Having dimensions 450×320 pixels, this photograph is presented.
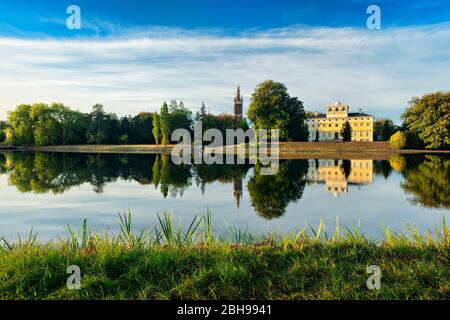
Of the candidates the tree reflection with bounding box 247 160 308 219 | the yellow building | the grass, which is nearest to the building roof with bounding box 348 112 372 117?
the yellow building

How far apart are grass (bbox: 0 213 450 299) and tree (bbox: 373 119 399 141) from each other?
76.2 meters

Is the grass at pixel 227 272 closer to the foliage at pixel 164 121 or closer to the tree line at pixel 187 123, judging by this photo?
the tree line at pixel 187 123

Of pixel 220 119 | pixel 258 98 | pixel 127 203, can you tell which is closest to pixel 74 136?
pixel 220 119

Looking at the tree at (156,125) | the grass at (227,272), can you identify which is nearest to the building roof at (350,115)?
the tree at (156,125)

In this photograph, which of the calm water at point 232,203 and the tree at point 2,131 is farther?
the tree at point 2,131

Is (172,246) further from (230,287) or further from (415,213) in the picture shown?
(415,213)

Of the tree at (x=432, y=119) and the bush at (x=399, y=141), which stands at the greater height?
the tree at (x=432, y=119)

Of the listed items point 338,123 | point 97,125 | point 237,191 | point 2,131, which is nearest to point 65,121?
point 97,125

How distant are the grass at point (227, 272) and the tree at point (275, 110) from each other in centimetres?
4638

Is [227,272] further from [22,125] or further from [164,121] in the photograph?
[22,125]

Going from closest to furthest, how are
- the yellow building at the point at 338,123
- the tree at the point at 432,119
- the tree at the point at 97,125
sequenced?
the tree at the point at 432,119 → the tree at the point at 97,125 → the yellow building at the point at 338,123

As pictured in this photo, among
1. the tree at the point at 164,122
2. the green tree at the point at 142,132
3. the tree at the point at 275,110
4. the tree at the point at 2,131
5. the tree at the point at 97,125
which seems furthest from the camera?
the tree at the point at 2,131

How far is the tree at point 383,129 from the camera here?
7675 cm

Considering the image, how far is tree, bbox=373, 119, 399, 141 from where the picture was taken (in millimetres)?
76750
